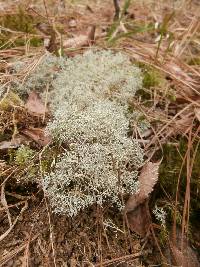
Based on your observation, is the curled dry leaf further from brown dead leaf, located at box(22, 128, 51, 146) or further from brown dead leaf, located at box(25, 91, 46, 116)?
brown dead leaf, located at box(25, 91, 46, 116)

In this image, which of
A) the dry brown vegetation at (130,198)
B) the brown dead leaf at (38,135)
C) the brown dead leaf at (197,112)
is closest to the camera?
the dry brown vegetation at (130,198)

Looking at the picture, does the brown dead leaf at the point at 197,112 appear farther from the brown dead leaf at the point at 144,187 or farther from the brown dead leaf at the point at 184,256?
the brown dead leaf at the point at 184,256

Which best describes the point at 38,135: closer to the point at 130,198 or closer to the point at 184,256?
the point at 130,198

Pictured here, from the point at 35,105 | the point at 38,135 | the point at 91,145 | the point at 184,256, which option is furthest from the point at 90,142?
the point at 184,256

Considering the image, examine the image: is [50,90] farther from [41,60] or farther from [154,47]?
[154,47]

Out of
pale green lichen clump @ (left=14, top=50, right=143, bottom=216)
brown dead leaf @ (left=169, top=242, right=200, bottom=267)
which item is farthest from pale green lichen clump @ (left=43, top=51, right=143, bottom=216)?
brown dead leaf @ (left=169, top=242, right=200, bottom=267)

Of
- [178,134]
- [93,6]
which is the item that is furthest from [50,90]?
[93,6]

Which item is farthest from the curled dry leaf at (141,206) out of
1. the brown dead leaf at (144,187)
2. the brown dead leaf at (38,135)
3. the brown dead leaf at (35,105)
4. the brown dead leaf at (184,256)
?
the brown dead leaf at (35,105)
